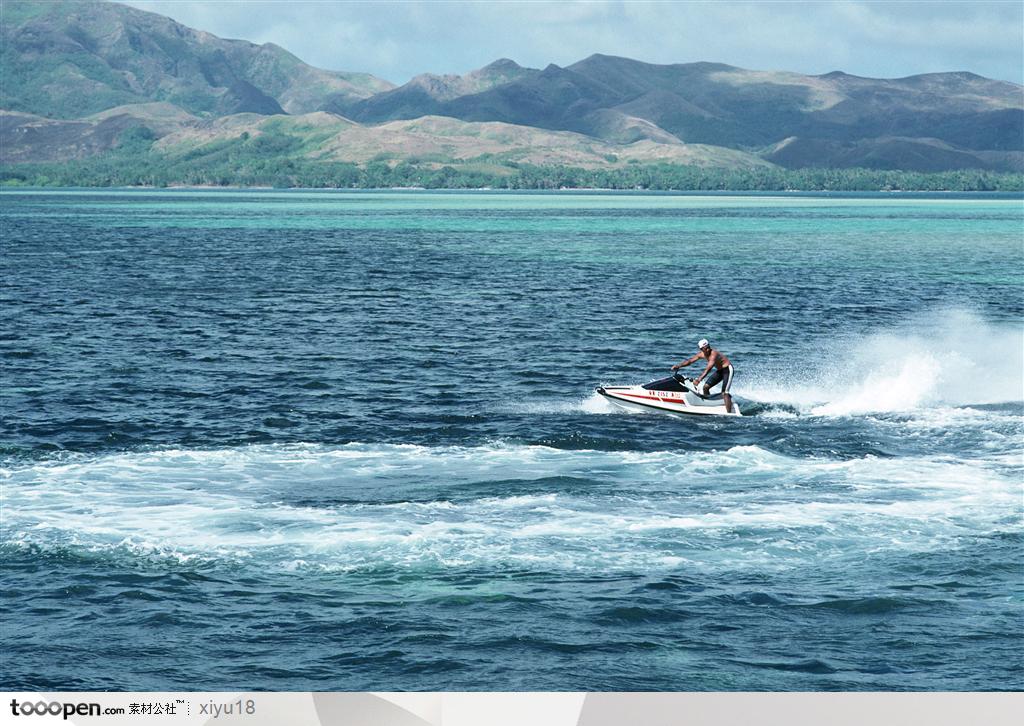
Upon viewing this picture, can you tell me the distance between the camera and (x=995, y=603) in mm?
29578

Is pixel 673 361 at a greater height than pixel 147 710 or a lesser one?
lesser

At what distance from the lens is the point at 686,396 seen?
52438 millimetres

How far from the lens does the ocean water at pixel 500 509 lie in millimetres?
26516

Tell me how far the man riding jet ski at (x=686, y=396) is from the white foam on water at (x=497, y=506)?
6.52 meters

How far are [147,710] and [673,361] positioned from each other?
6375 cm

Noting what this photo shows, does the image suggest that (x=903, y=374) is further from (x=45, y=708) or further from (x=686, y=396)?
(x=45, y=708)

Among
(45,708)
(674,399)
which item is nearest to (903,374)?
(674,399)

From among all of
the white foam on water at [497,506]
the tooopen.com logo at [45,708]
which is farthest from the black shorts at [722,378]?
the tooopen.com logo at [45,708]

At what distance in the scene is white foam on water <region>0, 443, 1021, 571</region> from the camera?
3341 centimetres

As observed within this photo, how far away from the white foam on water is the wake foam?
12.0m

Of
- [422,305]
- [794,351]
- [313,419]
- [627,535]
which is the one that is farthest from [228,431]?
[422,305]

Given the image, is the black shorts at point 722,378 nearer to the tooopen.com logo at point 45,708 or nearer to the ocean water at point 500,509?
the ocean water at point 500,509

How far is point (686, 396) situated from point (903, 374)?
1604 centimetres

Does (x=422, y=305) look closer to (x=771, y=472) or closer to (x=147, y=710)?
(x=771, y=472)
